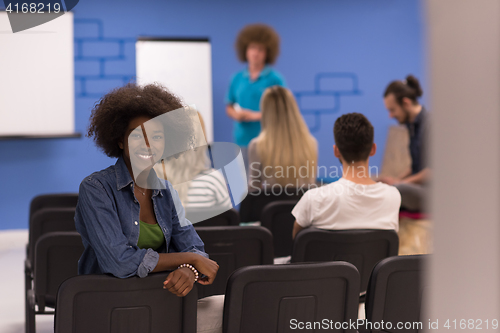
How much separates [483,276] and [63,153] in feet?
17.5

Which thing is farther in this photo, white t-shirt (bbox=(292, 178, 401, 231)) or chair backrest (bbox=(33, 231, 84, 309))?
white t-shirt (bbox=(292, 178, 401, 231))

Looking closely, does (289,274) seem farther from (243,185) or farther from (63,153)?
(63,153)

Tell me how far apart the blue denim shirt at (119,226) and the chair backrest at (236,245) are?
0.22 m

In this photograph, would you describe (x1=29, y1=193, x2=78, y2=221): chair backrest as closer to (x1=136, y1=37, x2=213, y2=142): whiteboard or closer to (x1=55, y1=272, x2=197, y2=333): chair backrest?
(x1=55, y1=272, x2=197, y2=333): chair backrest

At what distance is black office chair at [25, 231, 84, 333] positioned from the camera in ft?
6.64

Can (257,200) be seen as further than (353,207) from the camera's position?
Yes

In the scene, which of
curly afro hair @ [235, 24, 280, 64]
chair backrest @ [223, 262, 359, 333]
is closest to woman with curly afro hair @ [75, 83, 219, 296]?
chair backrest @ [223, 262, 359, 333]

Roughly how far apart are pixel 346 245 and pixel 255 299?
0.72 metres

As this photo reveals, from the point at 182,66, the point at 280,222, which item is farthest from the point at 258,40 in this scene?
the point at 280,222

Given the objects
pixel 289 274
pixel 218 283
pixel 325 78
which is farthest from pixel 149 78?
pixel 289 274

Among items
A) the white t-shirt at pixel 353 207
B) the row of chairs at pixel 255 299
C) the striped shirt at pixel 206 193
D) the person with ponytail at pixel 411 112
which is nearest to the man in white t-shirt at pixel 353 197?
the white t-shirt at pixel 353 207

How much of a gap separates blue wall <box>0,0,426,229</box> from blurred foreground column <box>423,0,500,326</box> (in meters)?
4.67

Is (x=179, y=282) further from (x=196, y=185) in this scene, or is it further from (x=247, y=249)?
(x=196, y=185)

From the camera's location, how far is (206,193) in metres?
2.68
